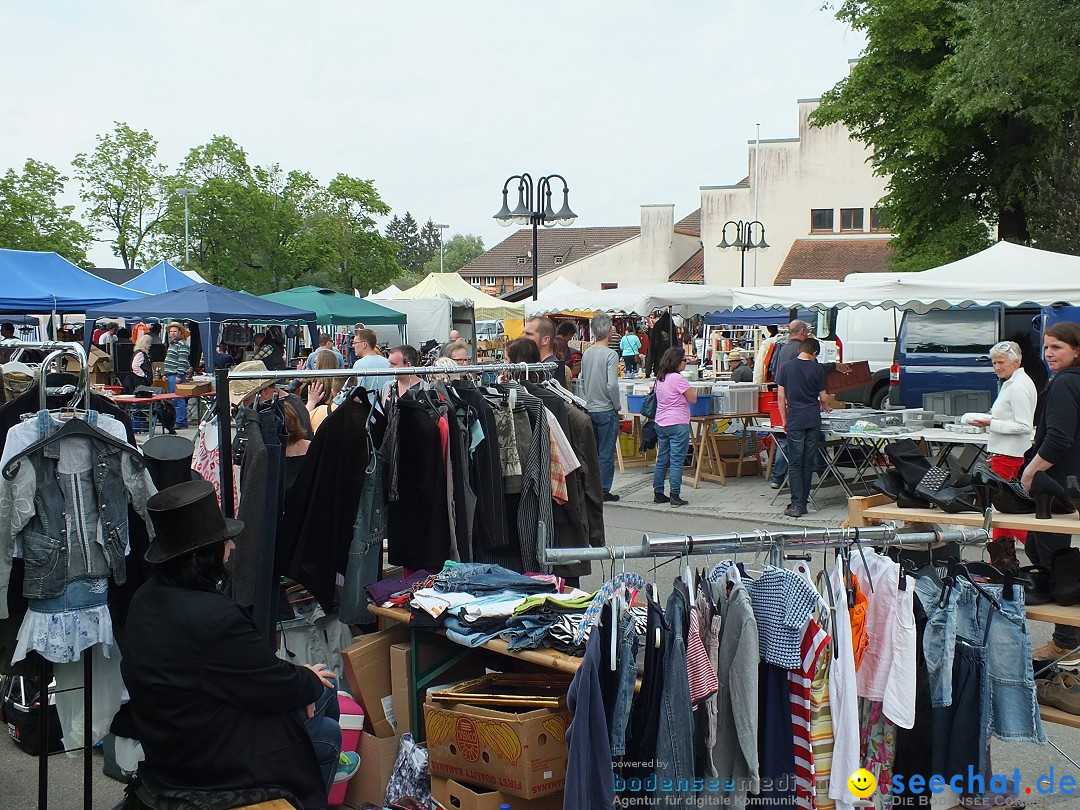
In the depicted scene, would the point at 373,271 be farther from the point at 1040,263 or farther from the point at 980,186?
the point at 1040,263

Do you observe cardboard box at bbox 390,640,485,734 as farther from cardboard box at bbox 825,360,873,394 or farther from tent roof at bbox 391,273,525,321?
tent roof at bbox 391,273,525,321

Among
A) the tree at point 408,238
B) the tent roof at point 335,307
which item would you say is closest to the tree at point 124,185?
the tent roof at point 335,307

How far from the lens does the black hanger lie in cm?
382

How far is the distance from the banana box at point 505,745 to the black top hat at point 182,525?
126 cm

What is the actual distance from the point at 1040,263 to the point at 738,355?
937 cm

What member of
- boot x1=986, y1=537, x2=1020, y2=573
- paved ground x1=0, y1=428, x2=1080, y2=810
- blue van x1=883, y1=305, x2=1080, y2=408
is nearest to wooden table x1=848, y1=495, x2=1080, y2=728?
boot x1=986, y1=537, x2=1020, y2=573

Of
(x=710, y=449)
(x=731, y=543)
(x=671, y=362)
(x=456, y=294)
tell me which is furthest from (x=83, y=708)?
(x=456, y=294)

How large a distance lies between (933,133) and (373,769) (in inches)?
847

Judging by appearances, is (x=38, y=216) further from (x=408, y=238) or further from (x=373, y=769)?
(x=408, y=238)

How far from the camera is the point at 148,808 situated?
339cm

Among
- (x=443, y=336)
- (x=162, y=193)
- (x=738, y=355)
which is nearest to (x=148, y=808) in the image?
(x=738, y=355)

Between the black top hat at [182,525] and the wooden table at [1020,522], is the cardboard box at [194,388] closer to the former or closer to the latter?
the black top hat at [182,525]

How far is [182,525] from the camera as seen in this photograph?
3.19 meters

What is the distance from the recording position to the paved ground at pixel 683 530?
14.6 ft
